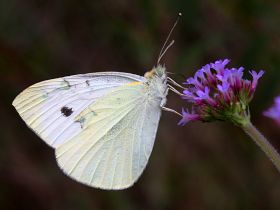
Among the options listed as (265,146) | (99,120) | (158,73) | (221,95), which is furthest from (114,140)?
(265,146)

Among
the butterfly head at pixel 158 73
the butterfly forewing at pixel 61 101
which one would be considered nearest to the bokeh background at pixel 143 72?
the butterfly head at pixel 158 73

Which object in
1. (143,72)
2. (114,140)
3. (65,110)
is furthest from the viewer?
(143,72)

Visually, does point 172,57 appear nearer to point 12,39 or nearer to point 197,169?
point 197,169

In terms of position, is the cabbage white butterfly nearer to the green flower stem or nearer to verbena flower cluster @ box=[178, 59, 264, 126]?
verbena flower cluster @ box=[178, 59, 264, 126]

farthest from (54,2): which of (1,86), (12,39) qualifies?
(1,86)

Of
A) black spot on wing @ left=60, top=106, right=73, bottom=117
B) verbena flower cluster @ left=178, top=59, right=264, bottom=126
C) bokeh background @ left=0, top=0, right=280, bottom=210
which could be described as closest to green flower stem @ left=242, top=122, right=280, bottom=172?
verbena flower cluster @ left=178, top=59, right=264, bottom=126

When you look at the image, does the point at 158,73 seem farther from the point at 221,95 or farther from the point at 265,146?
the point at 265,146
